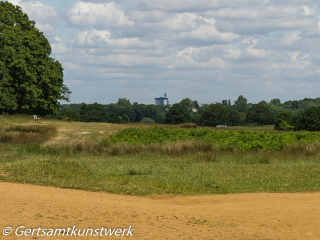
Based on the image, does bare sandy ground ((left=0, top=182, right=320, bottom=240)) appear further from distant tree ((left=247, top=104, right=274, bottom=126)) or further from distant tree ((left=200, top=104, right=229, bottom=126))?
distant tree ((left=247, top=104, right=274, bottom=126))

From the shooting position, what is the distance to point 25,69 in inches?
1646

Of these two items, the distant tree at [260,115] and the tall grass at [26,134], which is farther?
the distant tree at [260,115]

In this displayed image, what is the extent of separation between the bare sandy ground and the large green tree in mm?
30771

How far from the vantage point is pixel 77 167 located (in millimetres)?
17125

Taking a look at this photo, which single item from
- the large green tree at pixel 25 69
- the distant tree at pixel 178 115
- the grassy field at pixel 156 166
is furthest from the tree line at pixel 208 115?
the grassy field at pixel 156 166

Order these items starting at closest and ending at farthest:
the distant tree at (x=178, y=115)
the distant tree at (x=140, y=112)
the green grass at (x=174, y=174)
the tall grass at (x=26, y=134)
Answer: the green grass at (x=174, y=174) → the tall grass at (x=26, y=134) → the distant tree at (x=178, y=115) → the distant tree at (x=140, y=112)

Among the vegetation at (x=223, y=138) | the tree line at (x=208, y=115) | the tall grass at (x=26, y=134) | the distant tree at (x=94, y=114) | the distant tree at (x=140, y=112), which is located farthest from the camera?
the distant tree at (x=140, y=112)

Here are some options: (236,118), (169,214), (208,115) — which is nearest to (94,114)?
(208,115)

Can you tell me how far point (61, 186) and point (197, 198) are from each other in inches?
158

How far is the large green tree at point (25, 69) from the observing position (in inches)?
1622

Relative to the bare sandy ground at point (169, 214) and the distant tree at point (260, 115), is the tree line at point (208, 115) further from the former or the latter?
the bare sandy ground at point (169, 214)

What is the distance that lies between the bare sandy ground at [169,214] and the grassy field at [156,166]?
143cm

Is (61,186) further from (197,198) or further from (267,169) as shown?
(267,169)

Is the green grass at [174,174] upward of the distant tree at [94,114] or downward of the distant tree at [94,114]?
downward
